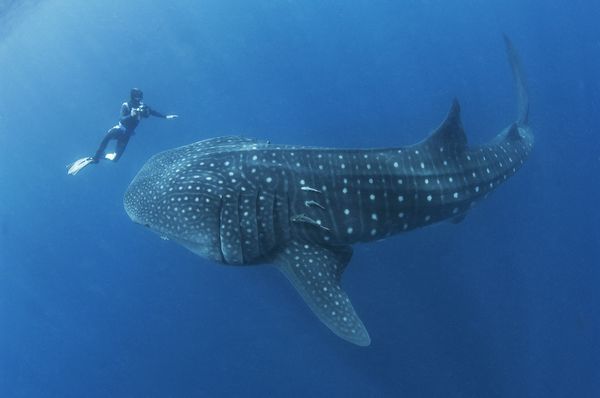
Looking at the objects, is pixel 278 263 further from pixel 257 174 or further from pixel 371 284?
pixel 371 284

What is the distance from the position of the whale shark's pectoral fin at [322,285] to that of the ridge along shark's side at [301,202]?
11 mm

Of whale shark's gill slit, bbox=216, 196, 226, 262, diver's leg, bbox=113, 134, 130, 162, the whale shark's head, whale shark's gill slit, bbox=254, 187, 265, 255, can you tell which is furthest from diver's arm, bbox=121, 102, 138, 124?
whale shark's gill slit, bbox=254, 187, 265, 255

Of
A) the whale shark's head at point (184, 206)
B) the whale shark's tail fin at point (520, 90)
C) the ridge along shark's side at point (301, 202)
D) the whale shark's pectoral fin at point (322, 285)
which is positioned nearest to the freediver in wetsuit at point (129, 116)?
the ridge along shark's side at point (301, 202)

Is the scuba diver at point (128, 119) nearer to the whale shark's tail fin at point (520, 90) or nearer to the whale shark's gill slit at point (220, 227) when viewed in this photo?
the whale shark's gill slit at point (220, 227)

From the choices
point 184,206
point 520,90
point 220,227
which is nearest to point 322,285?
point 220,227

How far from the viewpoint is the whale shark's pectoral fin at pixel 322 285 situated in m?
4.28

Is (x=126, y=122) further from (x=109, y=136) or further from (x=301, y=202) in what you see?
(x=301, y=202)

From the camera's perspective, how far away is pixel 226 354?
9.77 m

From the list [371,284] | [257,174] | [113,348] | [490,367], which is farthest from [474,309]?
[113,348]

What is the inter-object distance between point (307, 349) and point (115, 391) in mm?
6804

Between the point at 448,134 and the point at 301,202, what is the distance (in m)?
2.17

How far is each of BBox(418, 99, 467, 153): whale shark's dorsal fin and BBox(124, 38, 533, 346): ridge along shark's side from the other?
1cm

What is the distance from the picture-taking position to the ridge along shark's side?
172 inches

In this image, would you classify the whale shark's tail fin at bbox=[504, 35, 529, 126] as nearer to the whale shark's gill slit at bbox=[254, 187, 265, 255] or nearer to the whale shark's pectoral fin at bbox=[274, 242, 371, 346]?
the whale shark's pectoral fin at bbox=[274, 242, 371, 346]
